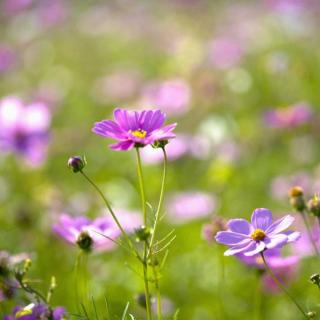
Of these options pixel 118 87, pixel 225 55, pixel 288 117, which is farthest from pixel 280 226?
pixel 225 55

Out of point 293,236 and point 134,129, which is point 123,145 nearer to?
point 134,129

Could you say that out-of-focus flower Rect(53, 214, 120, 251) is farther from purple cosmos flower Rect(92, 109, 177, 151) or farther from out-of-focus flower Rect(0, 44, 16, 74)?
out-of-focus flower Rect(0, 44, 16, 74)

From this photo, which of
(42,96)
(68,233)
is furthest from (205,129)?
(68,233)

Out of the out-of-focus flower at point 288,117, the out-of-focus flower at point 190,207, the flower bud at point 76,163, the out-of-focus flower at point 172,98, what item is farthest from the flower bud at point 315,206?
the out-of-focus flower at point 172,98

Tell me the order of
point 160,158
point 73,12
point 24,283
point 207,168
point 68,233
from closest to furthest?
point 24,283 → point 68,233 → point 160,158 → point 207,168 → point 73,12

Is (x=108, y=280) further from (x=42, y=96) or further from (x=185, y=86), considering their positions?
(x=42, y=96)

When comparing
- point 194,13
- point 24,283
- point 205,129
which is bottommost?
point 24,283

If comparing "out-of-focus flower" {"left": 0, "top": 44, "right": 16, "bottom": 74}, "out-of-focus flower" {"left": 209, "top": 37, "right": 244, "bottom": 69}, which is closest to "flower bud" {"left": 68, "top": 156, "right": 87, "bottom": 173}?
"out-of-focus flower" {"left": 209, "top": 37, "right": 244, "bottom": 69}
